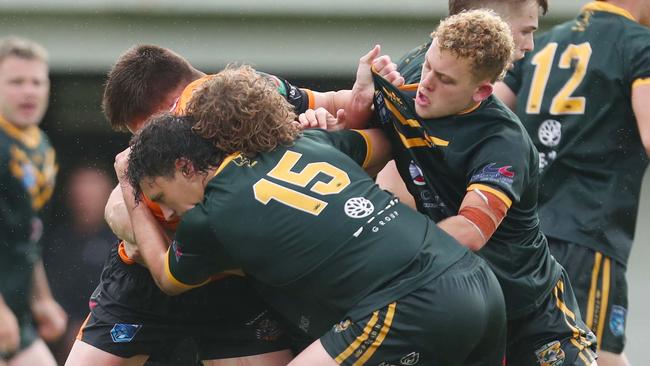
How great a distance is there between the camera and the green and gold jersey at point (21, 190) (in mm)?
8180

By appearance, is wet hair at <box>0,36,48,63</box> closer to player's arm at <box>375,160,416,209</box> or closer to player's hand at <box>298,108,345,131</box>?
player's arm at <box>375,160,416,209</box>

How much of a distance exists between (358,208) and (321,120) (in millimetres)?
652

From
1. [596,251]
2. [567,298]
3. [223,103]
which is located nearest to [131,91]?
[223,103]

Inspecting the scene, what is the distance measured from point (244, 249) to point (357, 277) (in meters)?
0.42

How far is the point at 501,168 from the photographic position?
437 cm

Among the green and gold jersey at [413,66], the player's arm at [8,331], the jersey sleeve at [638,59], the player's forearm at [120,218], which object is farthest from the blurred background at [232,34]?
the player's forearm at [120,218]

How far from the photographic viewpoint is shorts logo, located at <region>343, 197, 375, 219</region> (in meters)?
4.21

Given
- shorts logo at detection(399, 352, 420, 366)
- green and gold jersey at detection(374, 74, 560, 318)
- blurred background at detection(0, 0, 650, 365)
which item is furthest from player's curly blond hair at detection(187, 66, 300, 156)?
blurred background at detection(0, 0, 650, 365)

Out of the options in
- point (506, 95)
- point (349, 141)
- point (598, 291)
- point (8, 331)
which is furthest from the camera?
point (8, 331)

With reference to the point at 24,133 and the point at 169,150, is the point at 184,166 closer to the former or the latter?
the point at 169,150

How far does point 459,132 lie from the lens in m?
4.50

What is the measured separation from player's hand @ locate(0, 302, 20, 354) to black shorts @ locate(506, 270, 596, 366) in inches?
166

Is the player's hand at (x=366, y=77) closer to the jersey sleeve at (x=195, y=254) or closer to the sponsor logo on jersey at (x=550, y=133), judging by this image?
the jersey sleeve at (x=195, y=254)

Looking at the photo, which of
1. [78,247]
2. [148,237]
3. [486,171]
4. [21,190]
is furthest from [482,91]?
[78,247]
